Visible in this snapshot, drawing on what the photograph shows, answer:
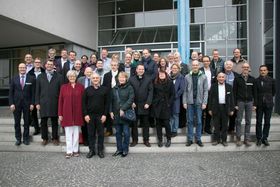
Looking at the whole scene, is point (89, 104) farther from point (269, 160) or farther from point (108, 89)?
point (269, 160)

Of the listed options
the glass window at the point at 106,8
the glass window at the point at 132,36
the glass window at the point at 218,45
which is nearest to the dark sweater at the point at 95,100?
the glass window at the point at 218,45

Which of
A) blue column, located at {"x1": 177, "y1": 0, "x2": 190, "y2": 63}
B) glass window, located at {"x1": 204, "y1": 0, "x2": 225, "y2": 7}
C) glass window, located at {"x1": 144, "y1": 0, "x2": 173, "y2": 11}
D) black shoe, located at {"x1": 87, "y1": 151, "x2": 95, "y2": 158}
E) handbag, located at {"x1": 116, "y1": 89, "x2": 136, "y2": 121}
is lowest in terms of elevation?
black shoe, located at {"x1": 87, "y1": 151, "x2": 95, "y2": 158}

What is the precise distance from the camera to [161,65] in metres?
7.54

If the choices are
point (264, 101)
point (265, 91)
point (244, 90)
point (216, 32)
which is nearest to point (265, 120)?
point (264, 101)

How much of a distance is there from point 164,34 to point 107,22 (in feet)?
13.1

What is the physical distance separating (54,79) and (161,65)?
8.42 feet

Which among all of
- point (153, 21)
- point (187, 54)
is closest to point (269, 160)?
point (187, 54)

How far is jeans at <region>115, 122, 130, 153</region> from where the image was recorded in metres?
6.96

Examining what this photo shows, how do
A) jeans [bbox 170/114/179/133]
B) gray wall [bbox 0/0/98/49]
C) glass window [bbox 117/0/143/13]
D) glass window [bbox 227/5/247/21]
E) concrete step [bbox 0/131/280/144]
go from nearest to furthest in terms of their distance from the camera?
1. jeans [bbox 170/114/179/133]
2. concrete step [bbox 0/131/280/144]
3. gray wall [bbox 0/0/98/49]
4. glass window [bbox 227/5/247/21]
5. glass window [bbox 117/0/143/13]

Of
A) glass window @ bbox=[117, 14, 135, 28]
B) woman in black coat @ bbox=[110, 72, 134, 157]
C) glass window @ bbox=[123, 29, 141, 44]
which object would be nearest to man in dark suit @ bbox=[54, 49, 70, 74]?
woman in black coat @ bbox=[110, 72, 134, 157]

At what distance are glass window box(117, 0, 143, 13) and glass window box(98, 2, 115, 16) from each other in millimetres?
393

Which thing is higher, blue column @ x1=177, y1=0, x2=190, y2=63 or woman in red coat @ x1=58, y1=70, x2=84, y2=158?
blue column @ x1=177, y1=0, x2=190, y2=63

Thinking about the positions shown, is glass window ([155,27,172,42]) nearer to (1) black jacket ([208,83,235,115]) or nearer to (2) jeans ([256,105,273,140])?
(1) black jacket ([208,83,235,115])

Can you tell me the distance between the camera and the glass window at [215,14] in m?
17.9
